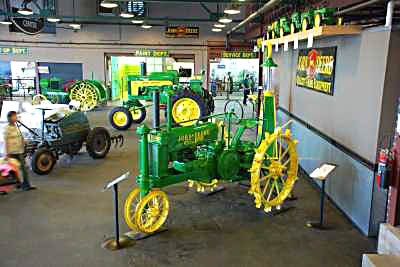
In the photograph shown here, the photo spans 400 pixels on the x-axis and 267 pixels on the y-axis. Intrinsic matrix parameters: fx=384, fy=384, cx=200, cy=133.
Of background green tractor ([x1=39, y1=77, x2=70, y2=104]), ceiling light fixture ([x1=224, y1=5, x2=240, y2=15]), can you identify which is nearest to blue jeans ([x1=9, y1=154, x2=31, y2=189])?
ceiling light fixture ([x1=224, y1=5, x2=240, y2=15])

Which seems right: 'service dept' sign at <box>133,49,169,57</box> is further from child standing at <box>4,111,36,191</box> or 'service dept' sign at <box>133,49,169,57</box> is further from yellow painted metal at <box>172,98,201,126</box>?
child standing at <box>4,111,36,191</box>

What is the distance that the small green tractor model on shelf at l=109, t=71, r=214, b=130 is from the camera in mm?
10609

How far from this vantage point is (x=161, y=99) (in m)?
10.8

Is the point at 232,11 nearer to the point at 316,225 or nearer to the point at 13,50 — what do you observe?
the point at 316,225

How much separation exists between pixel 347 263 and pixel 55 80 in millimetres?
14542

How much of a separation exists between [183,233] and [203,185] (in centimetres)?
139

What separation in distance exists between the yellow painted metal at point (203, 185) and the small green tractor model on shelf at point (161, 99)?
4.47 m

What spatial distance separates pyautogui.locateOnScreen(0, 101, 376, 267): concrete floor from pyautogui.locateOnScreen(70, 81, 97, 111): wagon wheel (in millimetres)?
8137

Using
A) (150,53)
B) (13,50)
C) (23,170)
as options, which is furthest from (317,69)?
(13,50)

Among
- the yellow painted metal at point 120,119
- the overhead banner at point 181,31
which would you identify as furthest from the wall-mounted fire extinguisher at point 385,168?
the overhead banner at point 181,31

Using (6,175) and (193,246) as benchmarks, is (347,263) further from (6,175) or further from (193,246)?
(6,175)

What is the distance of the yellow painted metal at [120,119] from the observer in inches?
433

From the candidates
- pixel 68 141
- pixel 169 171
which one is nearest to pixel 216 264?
pixel 169 171

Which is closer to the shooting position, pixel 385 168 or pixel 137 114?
pixel 385 168
